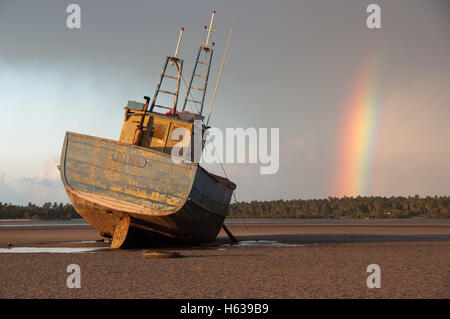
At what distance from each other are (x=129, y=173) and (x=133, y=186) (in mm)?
431

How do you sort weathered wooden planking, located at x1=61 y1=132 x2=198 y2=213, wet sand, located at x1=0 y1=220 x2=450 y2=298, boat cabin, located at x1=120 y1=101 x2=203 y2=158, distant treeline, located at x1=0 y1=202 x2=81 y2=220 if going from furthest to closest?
distant treeline, located at x1=0 y1=202 x2=81 y2=220, boat cabin, located at x1=120 y1=101 x2=203 y2=158, weathered wooden planking, located at x1=61 y1=132 x2=198 y2=213, wet sand, located at x1=0 y1=220 x2=450 y2=298

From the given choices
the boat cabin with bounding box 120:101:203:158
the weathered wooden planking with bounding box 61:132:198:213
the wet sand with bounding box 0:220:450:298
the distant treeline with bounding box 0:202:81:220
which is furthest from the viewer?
the distant treeline with bounding box 0:202:81:220

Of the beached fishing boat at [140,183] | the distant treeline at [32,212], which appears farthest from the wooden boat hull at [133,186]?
the distant treeline at [32,212]

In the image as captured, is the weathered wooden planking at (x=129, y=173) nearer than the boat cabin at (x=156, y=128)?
Yes

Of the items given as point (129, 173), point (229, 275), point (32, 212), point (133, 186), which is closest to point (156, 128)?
point (129, 173)

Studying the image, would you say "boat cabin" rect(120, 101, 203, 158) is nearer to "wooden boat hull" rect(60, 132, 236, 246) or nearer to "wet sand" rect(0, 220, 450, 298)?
Result: "wooden boat hull" rect(60, 132, 236, 246)

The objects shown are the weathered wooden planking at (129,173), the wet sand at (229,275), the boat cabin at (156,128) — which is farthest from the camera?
the boat cabin at (156,128)

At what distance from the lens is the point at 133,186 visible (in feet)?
44.1

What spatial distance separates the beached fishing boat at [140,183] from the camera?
13.3 metres

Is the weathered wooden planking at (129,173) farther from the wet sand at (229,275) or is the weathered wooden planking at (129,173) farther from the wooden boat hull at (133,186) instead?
the wet sand at (229,275)

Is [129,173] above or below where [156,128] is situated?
below

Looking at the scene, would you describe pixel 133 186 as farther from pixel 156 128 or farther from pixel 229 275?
pixel 229 275

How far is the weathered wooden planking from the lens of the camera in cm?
1327

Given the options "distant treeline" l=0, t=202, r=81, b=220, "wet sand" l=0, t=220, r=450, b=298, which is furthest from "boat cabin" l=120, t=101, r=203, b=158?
"distant treeline" l=0, t=202, r=81, b=220
